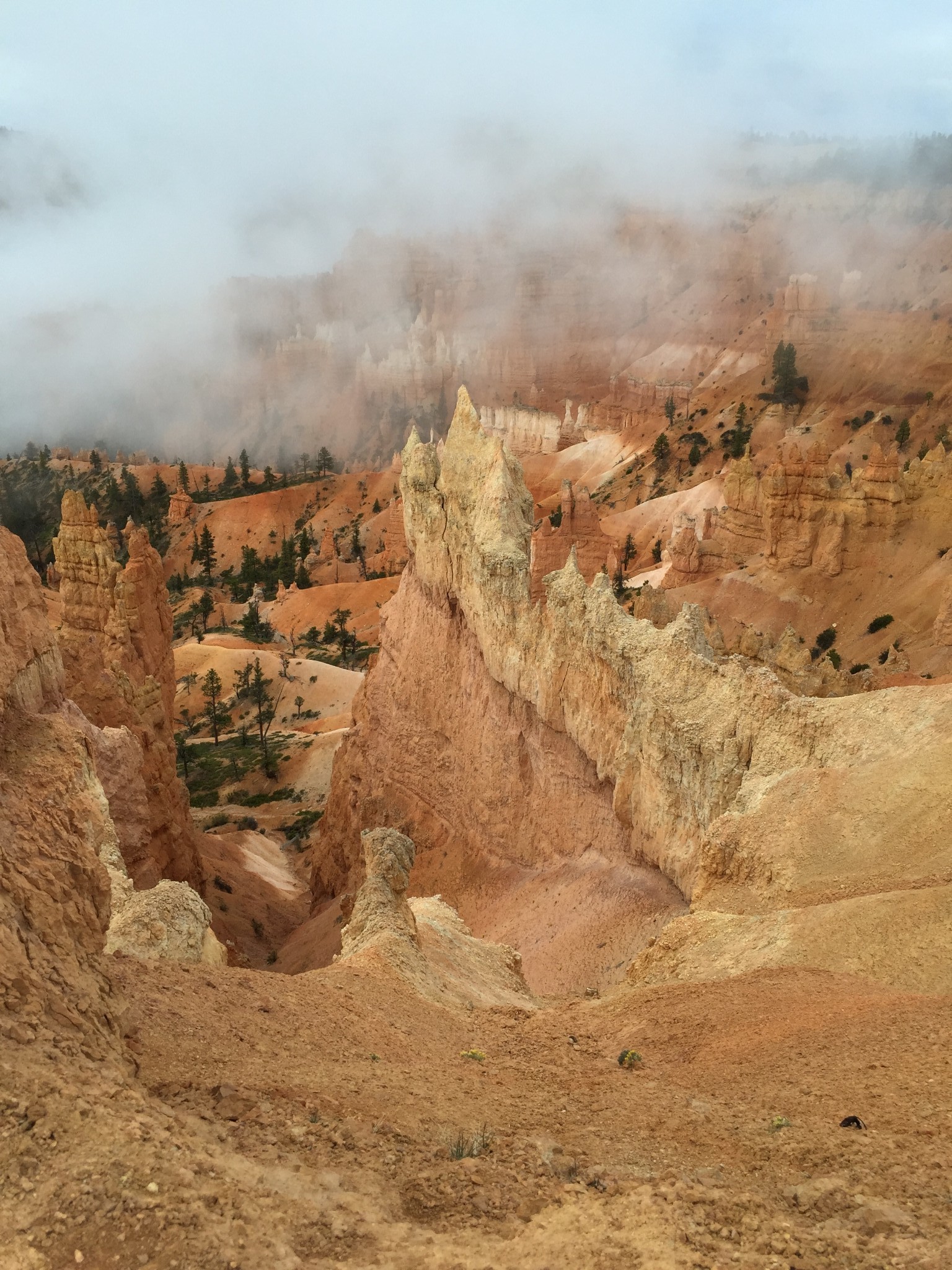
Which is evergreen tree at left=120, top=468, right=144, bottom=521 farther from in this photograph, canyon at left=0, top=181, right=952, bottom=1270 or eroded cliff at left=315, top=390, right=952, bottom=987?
eroded cliff at left=315, top=390, right=952, bottom=987

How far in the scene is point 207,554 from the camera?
82250 mm

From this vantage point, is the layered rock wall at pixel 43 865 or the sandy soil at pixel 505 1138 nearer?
the sandy soil at pixel 505 1138

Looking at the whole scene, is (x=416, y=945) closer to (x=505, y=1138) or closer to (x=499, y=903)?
(x=505, y=1138)

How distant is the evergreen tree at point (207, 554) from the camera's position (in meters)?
81.4

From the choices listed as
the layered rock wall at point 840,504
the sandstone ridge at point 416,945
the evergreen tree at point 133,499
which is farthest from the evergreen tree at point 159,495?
the sandstone ridge at point 416,945

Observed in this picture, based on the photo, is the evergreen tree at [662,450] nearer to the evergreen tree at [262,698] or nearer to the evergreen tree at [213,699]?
the evergreen tree at [262,698]

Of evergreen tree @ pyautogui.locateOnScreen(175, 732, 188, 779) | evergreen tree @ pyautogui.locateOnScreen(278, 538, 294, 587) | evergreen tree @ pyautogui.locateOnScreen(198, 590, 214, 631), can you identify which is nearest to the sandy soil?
evergreen tree @ pyautogui.locateOnScreen(175, 732, 188, 779)

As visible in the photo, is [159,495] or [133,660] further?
[159,495]

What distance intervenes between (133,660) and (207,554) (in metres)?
57.6

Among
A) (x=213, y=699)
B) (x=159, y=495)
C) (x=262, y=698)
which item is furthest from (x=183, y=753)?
(x=159, y=495)

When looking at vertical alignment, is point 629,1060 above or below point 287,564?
above

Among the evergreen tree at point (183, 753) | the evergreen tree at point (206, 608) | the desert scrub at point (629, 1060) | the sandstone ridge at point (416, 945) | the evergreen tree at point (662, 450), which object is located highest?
the desert scrub at point (629, 1060)

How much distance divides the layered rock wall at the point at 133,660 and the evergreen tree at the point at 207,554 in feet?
171

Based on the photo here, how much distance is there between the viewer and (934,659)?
32156mm
